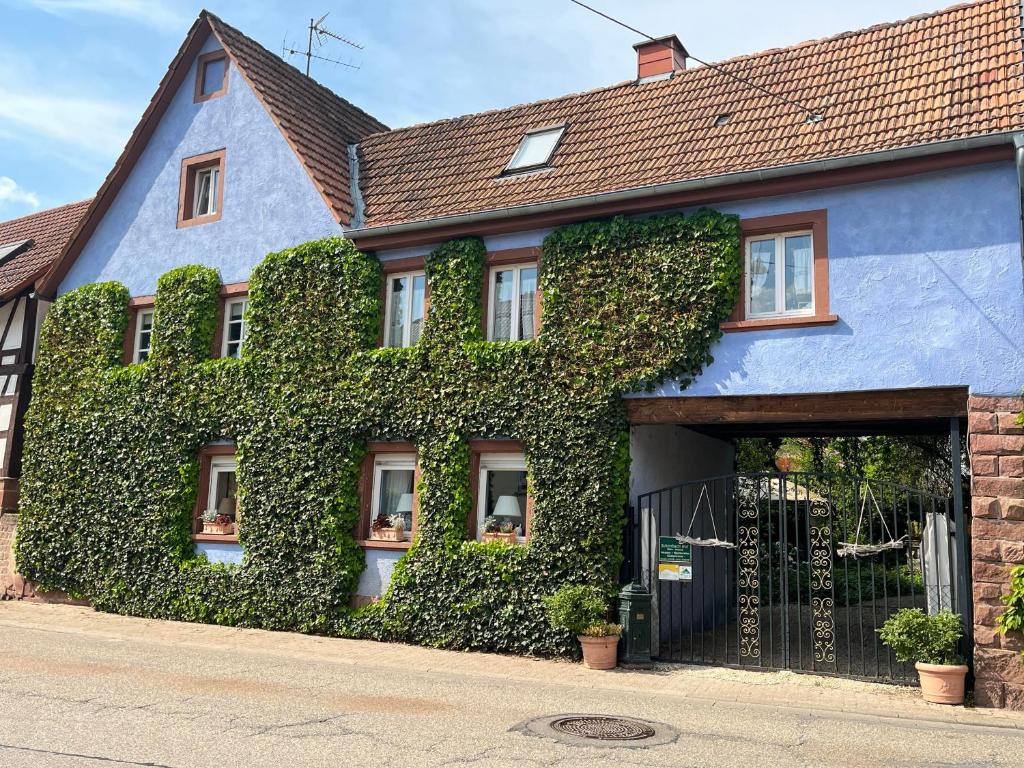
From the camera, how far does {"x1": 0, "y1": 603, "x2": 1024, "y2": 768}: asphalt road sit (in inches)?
261

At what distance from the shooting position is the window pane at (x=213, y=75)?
17.0 metres

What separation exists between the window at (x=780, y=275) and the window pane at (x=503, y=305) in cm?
339

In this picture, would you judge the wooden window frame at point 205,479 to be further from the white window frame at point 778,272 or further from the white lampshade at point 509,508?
the white window frame at point 778,272

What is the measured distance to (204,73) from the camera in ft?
56.4

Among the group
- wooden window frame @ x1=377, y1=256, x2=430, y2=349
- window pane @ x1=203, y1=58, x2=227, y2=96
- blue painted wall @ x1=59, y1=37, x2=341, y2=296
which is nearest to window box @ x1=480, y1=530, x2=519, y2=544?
wooden window frame @ x1=377, y1=256, x2=430, y2=349

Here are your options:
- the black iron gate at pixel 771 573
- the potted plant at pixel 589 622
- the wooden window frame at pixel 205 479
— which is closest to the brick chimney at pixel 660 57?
the black iron gate at pixel 771 573

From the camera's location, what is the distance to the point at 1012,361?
394 inches

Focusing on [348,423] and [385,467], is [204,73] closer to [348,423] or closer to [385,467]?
[348,423]

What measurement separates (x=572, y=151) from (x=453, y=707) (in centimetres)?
862

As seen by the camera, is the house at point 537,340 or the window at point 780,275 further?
the window at point 780,275

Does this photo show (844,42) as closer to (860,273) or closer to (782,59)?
(782,59)

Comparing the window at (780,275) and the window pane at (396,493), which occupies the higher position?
the window at (780,275)

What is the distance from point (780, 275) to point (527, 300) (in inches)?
138

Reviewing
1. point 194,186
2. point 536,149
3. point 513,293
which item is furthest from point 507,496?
point 194,186
